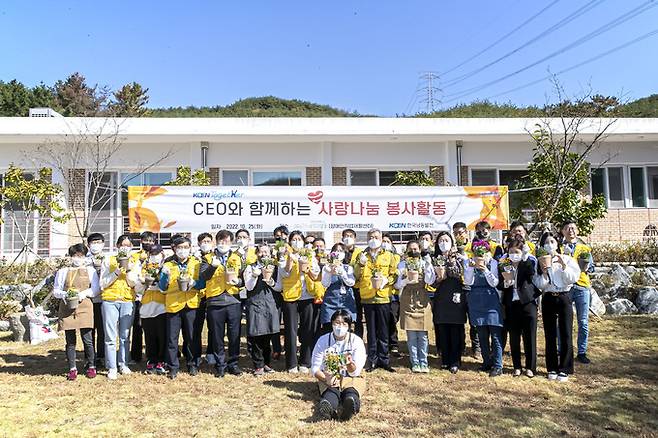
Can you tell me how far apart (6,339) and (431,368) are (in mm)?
6533

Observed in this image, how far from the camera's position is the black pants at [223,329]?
5.60m

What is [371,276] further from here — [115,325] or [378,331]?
[115,325]

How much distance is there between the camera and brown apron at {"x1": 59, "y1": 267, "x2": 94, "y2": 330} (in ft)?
17.9

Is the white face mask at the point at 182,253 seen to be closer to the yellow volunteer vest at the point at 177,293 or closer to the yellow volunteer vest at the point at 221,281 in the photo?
the yellow volunteer vest at the point at 177,293

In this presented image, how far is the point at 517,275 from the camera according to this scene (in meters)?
5.42

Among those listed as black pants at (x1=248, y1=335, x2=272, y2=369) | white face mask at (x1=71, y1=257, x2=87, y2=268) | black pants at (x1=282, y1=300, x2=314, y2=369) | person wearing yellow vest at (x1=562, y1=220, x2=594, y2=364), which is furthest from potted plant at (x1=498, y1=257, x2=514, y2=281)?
white face mask at (x1=71, y1=257, x2=87, y2=268)

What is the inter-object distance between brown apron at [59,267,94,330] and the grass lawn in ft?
2.09

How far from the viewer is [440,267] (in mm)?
5598

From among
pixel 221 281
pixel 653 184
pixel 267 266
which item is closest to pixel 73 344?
pixel 221 281

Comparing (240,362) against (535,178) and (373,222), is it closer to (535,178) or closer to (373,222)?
(373,222)

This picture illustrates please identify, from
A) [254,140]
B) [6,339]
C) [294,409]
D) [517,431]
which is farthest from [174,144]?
[517,431]

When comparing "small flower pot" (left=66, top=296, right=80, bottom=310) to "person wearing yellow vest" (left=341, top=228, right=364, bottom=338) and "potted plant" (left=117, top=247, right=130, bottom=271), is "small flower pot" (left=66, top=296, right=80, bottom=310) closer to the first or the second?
"potted plant" (left=117, top=247, right=130, bottom=271)

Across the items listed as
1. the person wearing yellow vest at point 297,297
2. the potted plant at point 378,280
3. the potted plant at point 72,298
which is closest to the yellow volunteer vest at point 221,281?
the person wearing yellow vest at point 297,297

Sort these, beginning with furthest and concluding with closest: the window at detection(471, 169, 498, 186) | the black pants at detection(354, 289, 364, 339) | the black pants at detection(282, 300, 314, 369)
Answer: the window at detection(471, 169, 498, 186), the black pants at detection(354, 289, 364, 339), the black pants at detection(282, 300, 314, 369)
